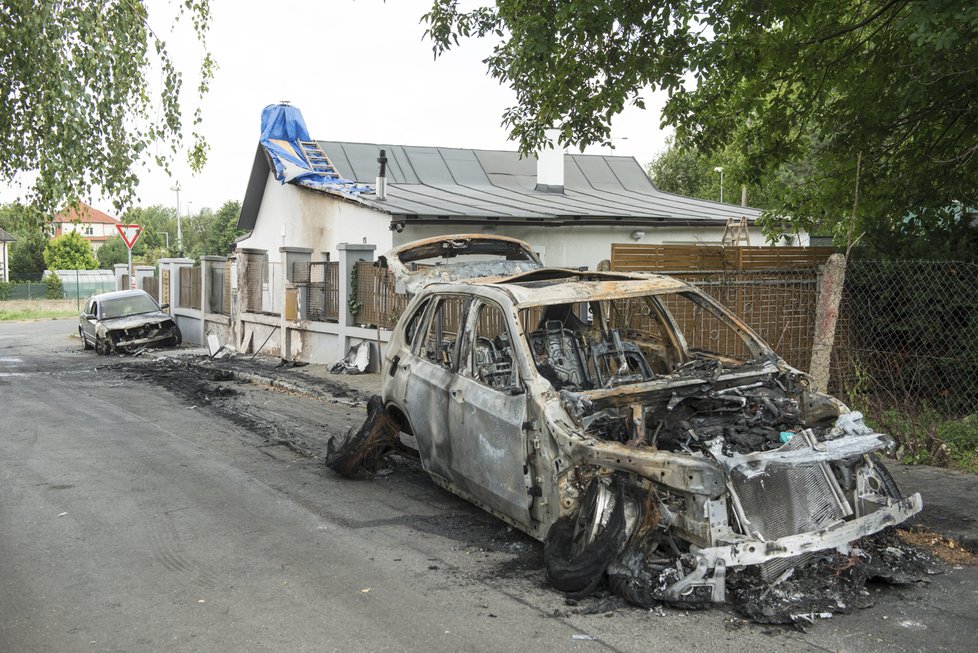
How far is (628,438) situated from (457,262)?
3.27m

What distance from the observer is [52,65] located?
879 centimetres

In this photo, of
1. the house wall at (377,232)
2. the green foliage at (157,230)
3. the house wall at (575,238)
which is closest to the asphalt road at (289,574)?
the house wall at (377,232)

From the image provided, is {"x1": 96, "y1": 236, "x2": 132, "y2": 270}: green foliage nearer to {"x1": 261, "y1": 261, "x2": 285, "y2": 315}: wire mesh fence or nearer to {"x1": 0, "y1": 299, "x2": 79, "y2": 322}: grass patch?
{"x1": 0, "y1": 299, "x2": 79, "y2": 322}: grass patch

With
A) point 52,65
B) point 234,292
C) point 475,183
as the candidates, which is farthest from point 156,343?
point 52,65

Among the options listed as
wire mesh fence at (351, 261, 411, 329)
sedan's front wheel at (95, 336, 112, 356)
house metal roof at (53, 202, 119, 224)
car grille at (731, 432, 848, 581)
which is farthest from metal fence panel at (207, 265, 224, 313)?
car grille at (731, 432, 848, 581)

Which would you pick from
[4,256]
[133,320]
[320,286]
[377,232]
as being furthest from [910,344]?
[4,256]

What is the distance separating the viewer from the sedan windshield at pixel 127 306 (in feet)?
71.5

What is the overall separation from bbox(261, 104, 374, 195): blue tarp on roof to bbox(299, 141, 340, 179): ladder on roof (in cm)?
12

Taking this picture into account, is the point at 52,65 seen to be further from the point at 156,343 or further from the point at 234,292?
the point at 156,343

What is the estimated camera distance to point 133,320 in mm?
21328

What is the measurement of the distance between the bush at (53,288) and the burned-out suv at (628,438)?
49597 mm

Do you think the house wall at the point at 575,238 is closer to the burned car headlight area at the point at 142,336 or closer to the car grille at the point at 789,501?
the burned car headlight area at the point at 142,336

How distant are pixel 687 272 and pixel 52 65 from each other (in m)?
7.03

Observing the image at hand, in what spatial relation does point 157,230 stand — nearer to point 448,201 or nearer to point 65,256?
point 65,256
